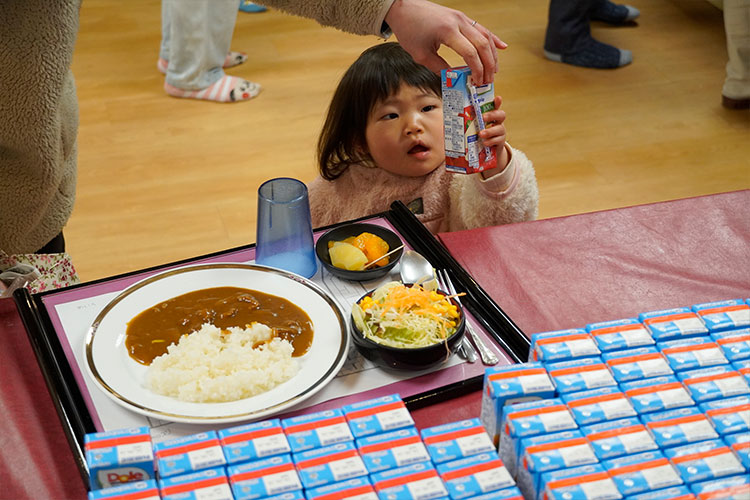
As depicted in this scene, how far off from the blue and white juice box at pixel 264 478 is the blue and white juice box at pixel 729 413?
1.46ft

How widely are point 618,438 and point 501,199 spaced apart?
2.68 feet

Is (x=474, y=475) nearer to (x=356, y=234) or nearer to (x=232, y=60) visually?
(x=356, y=234)

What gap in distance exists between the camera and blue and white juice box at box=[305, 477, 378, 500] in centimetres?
83

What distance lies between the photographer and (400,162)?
1846 millimetres

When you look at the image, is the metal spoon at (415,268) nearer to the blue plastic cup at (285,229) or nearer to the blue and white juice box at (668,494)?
the blue plastic cup at (285,229)

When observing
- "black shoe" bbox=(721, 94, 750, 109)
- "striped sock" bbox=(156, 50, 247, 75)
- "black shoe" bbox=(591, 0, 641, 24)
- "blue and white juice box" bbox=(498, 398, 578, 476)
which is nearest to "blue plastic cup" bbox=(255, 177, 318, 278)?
"blue and white juice box" bbox=(498, 398, 578, 476)

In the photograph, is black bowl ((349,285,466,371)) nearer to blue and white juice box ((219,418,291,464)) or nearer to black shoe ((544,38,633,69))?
blue and white juice box ((219,418,291,464))

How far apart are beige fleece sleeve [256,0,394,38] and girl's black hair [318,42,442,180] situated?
1.00 feet

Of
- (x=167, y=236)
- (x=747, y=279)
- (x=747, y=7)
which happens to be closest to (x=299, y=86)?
(x=167, y=236)

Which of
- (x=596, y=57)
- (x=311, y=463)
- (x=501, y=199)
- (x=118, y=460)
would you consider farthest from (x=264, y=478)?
(x=596, y=57)

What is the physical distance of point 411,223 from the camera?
58.5 inches

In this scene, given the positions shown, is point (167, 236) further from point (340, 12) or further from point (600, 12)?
point (600, 12)

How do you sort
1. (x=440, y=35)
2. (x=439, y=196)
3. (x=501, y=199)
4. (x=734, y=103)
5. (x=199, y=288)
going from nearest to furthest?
(x=199, y=288) < (x=440, y=35) < (x=501, y=199) < (x=439, y=196) < (x=734, y=103)

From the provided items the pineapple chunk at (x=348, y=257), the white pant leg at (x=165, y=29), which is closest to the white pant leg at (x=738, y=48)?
the white pant leg at (x=165, y=29)
